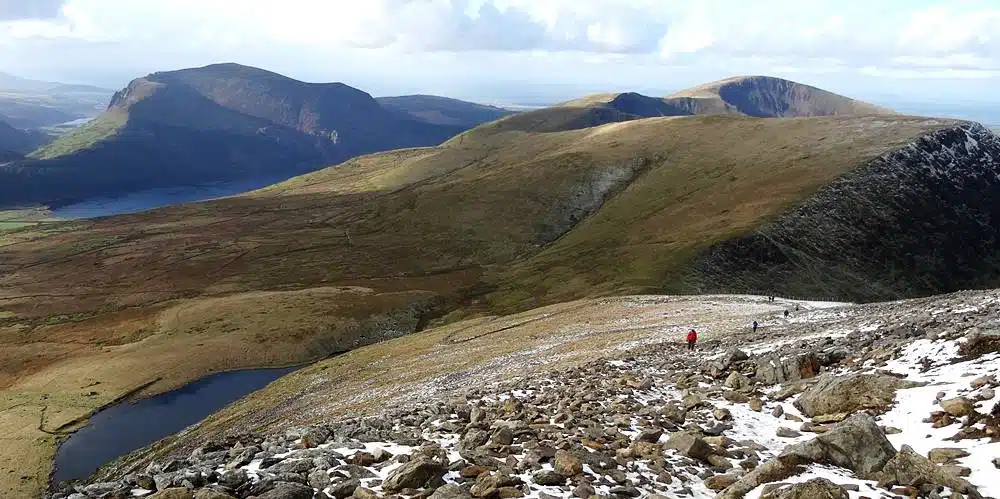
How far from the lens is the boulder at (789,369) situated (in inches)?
1023

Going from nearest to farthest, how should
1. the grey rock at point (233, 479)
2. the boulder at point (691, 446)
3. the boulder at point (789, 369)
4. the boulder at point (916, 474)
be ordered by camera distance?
the boulder at point (916, 474) → the grey rock at point (233, 479) → the boulder at point (691, 446) → the boulder at point (789, 369)

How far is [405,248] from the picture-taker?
6791 inches

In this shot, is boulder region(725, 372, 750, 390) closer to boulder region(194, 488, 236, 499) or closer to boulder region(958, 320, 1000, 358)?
boulder region(958, 320, 1000, 358)

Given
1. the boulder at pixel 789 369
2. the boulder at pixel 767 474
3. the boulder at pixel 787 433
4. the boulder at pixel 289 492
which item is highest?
the boulder at pixel 767 474

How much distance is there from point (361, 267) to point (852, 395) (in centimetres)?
14420

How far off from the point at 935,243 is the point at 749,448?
153154 mm

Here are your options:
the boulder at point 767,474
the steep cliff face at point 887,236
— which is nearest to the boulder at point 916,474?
the boulder at point 767,474

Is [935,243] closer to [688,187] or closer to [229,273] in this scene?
[688,187]

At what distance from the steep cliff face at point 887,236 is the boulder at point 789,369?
7875 cm

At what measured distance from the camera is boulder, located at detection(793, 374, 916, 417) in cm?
2038

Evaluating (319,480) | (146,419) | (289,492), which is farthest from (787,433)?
(146,419)


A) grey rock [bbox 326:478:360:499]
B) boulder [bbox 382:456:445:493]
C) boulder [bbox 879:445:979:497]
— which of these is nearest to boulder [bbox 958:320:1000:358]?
boulder [bbox 879:445:979:497]

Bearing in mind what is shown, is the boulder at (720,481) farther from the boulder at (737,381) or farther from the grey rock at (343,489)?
the boulder at (737,381)

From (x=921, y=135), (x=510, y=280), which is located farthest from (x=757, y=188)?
(x=510, y=280)
